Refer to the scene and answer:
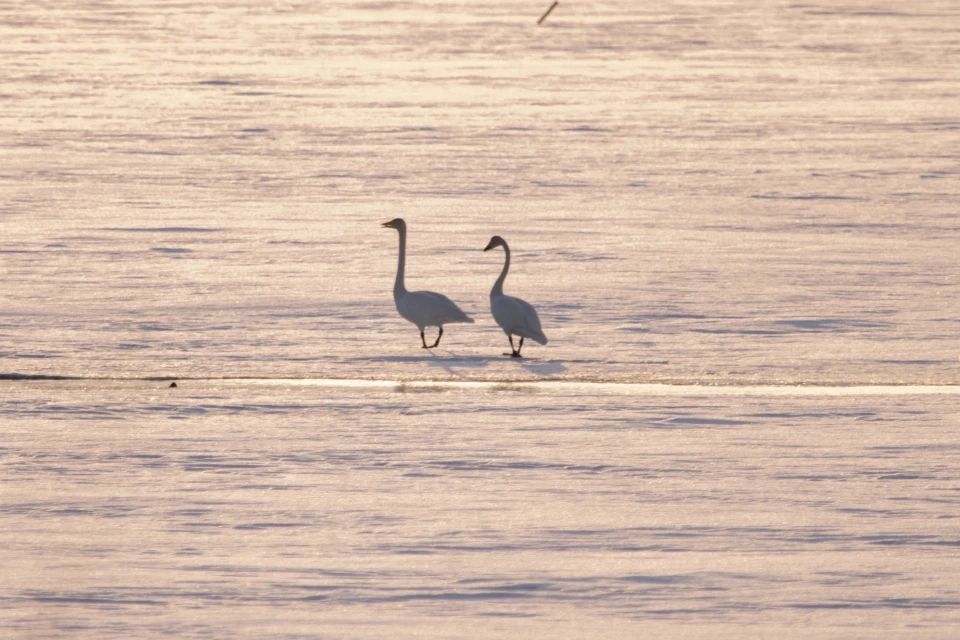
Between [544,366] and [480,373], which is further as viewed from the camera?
[544,366]

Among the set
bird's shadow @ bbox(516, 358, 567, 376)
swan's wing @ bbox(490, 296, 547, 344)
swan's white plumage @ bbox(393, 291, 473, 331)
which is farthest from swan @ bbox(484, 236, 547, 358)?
swan's white plumage @ bbox(393, 291, 473, 331)

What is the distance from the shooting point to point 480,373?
7.89 meters

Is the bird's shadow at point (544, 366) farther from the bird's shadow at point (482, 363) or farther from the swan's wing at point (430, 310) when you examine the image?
the swan's wing at point (430, 310)

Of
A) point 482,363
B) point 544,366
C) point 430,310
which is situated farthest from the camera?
point 430,310

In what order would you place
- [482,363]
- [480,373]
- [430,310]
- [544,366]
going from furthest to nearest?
[430,310]
[482,363]
[544,366]
[480,373]

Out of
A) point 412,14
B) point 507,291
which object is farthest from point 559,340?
point 412,14

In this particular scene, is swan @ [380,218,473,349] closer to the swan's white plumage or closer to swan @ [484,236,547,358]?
the swan's white plumage

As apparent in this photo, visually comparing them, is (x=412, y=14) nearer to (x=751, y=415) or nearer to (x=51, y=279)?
(x=51, y=279)

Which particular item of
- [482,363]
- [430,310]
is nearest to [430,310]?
[430,310]

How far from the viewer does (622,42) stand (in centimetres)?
2627

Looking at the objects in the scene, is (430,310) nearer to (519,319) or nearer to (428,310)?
(428,310)

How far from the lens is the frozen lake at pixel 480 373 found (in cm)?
491

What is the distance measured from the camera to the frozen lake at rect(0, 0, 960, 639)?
4.91m

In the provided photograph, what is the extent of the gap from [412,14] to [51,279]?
22346 mm
